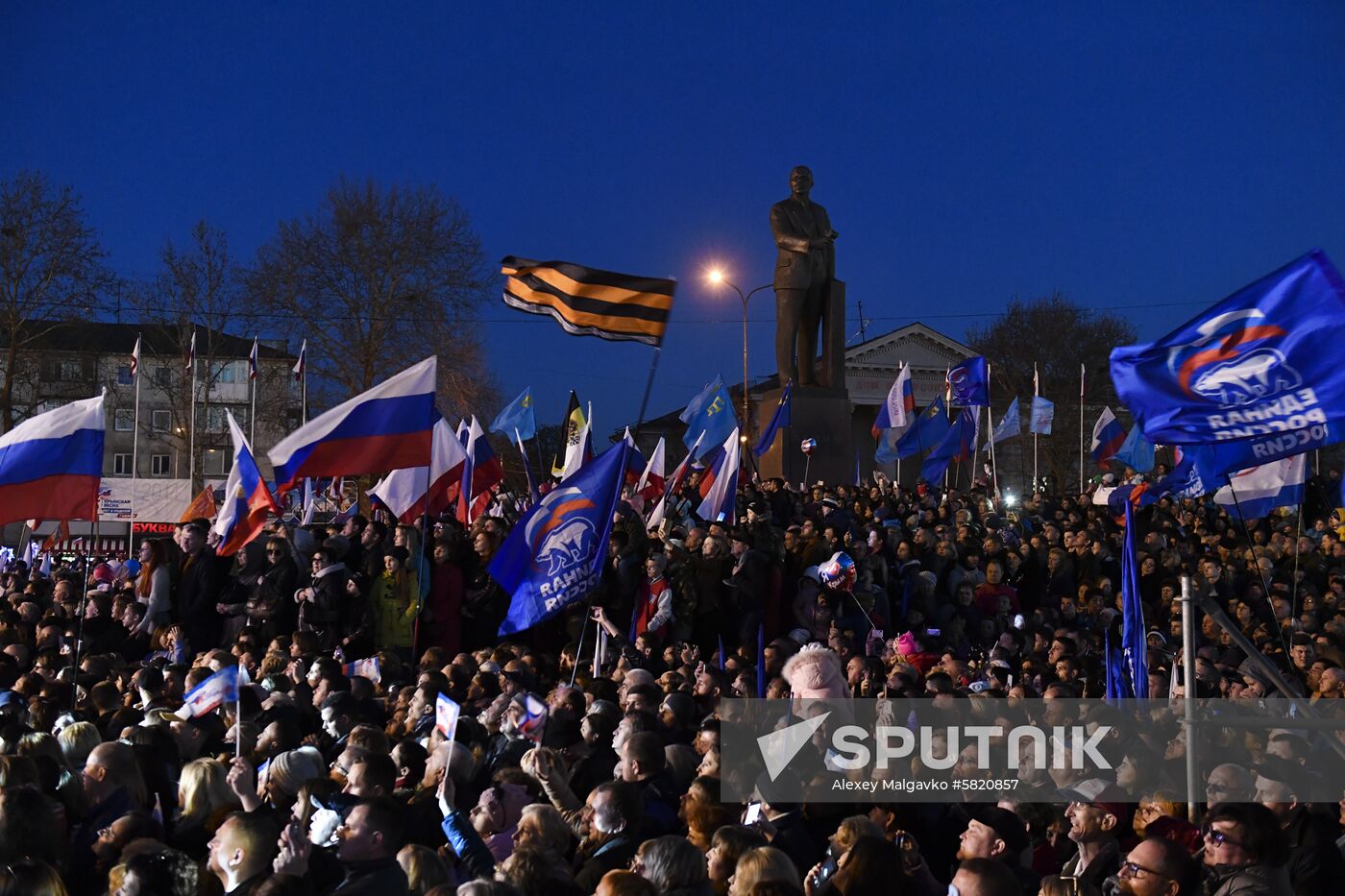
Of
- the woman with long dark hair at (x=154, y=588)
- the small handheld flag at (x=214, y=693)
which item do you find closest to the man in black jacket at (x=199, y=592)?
the woman with long dark hair at (x=154, y=588)

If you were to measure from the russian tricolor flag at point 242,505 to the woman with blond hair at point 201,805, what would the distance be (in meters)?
6.33

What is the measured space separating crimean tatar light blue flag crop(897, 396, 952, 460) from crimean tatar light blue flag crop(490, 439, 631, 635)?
48.7 ft

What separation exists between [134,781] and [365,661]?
4.89 metres

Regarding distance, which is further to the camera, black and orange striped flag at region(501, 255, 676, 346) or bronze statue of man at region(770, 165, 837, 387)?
bronze statue of man at region(770, 165, 837, 387)

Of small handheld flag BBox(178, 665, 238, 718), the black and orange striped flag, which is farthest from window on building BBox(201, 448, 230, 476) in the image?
small handheld flag BBox(178, 665, 238, 718)

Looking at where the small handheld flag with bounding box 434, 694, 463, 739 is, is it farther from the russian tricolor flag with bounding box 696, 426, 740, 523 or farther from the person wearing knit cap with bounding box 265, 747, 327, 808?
the russian tricolor flag with bounding box 696, 426, 740, 523

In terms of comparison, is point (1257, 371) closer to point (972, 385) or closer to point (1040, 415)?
point (972, 385)

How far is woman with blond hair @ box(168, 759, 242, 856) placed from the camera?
6.07 meters

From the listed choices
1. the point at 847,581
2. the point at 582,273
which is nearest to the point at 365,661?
the point at 582,273

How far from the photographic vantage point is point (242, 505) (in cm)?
1311

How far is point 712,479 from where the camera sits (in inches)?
668

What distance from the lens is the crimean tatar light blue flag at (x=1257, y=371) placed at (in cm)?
699

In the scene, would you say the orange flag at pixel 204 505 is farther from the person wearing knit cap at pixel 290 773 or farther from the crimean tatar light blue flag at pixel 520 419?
the person wearing knit cap at pixel 290 773

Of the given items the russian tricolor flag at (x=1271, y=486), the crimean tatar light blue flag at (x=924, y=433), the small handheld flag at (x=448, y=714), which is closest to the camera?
the small handheld flag at (x=448, y=714)
